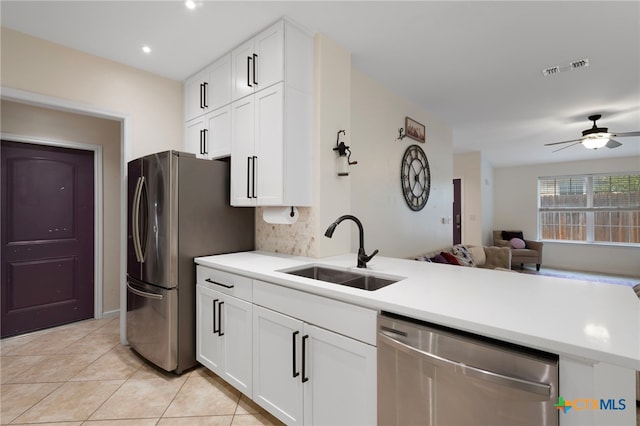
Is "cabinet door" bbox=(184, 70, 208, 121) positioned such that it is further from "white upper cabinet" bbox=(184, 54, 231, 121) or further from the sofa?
the sofa

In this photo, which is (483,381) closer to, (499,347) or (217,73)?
(499,347)

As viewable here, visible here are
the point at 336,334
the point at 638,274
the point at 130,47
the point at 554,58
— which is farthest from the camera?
the point at 638,274

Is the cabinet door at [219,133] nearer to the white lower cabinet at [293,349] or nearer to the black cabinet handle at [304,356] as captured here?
the white lower cabinet at [293,349]

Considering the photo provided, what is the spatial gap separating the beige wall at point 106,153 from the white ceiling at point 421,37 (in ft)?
3.77

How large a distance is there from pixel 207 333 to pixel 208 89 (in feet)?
6.90

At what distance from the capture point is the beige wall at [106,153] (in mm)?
3084

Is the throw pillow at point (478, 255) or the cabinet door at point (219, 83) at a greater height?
the cabinet door at point (219, 83)

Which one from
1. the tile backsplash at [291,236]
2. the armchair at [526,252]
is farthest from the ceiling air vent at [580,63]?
the armchair at [526,252]

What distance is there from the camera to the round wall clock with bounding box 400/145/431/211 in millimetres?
3537

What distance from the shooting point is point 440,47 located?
2.38 metres

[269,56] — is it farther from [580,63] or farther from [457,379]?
[580,63]

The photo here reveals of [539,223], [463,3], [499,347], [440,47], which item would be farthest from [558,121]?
[499,347]

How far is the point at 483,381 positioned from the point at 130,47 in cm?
314

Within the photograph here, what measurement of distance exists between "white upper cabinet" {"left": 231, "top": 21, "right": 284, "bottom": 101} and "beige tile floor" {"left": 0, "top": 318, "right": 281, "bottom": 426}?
7.14 ft
